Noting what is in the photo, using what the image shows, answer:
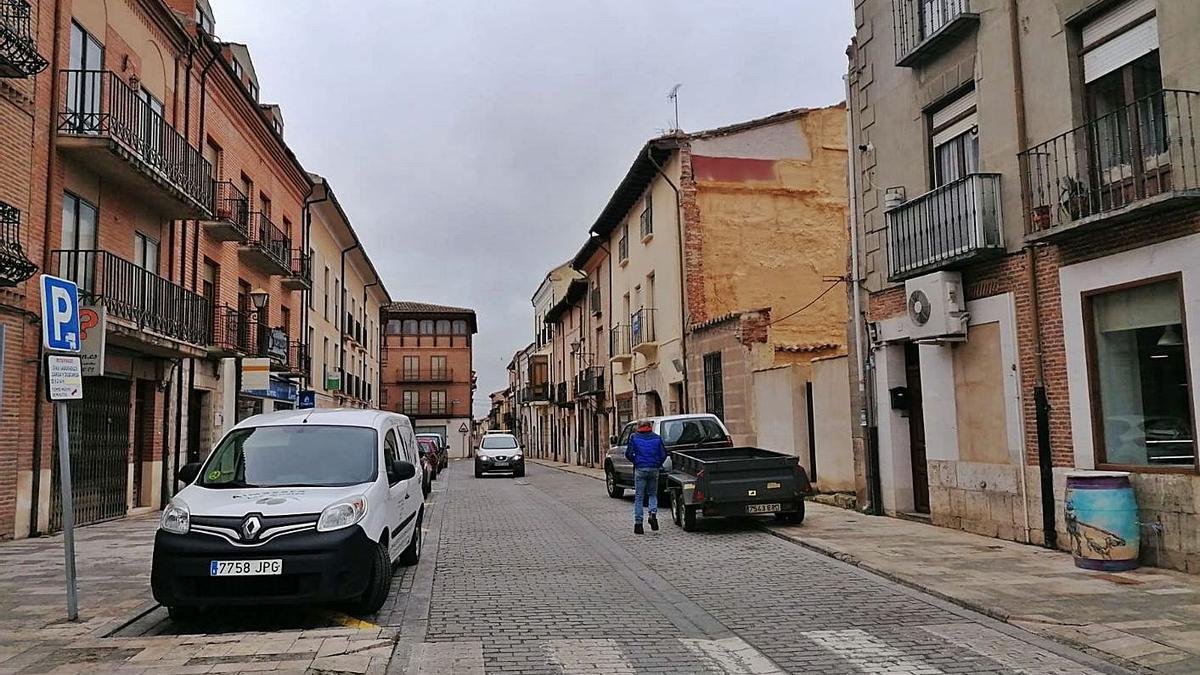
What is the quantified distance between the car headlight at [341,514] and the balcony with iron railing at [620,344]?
24.3 metres

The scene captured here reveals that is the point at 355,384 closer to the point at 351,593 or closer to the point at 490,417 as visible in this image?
the point at 351,593

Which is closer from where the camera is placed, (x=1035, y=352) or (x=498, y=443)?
(x=1035, y=352)

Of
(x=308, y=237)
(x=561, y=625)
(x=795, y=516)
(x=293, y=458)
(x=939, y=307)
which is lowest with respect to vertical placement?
(x=561, y=625)

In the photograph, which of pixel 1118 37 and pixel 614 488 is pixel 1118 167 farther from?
pixel 614 488

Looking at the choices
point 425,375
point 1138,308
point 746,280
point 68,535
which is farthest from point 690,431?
point 425,375

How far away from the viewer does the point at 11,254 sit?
1192cm

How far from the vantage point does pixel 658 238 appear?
1099 inches

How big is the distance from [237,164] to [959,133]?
57.7ft

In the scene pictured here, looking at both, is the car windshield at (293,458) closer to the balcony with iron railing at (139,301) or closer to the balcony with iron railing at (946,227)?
the balcony with iron railing at (139,301)

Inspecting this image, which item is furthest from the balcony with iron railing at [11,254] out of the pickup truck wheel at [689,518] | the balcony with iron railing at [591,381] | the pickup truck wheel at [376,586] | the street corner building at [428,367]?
the street corner building at [428,367]

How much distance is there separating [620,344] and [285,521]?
26.9 m

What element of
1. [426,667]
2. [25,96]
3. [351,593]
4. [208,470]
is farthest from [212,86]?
[426,667]

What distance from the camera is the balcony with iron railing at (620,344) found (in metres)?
32.8

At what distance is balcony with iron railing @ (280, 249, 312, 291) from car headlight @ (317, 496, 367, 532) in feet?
67.1
